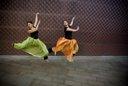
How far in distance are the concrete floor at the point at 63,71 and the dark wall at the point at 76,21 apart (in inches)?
15.8

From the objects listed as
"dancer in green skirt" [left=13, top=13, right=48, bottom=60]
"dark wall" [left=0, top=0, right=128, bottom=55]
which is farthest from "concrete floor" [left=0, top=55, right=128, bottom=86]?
"dancer in green skirt" [left=13, top=13, right=48, bottom=60]

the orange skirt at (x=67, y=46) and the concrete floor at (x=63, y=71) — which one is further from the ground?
the orange skirt at (x=67, y=46)

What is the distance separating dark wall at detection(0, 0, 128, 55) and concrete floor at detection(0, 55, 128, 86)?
402 millimetres

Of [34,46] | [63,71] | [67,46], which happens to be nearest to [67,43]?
[67,46]

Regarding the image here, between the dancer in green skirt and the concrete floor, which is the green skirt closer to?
the dancer in green skirt

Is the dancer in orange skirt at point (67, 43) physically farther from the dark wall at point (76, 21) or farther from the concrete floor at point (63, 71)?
the dark wall at point (76, 21)

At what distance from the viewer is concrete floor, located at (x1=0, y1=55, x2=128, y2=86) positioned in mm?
6070

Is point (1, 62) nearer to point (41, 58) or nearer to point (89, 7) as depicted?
point (41, 58)

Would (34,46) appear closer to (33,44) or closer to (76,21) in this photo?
(33,44)

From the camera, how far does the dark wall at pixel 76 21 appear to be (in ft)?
23.6

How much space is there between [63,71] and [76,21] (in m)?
1.75

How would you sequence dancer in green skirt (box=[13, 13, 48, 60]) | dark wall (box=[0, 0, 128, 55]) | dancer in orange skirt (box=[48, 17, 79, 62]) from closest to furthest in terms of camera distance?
dancer in green skirt (box=[13, 13, 48, 60]), dancer in orange skirt (box=[48, 17, 79, 62]), dark wall (box=[0, 0, 128, 55])

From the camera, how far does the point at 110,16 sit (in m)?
7.65

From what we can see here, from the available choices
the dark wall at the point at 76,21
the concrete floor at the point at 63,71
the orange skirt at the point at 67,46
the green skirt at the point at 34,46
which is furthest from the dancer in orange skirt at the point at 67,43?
the dark wall at the point at 76,21
